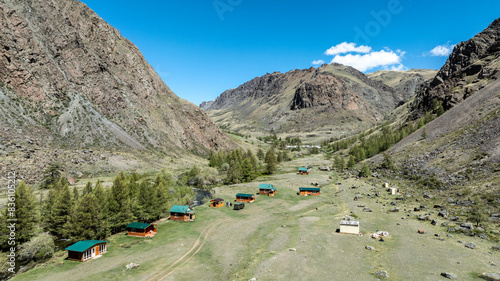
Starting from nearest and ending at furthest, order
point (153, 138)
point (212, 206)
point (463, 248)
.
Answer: point (463, 248), point (212, 206), point (153, 138)

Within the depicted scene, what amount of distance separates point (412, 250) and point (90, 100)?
469ft

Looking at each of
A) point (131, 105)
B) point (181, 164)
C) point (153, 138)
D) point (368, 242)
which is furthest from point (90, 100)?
point (368, 242)

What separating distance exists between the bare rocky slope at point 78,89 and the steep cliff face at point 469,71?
473 ft

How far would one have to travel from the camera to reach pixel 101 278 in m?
29.5

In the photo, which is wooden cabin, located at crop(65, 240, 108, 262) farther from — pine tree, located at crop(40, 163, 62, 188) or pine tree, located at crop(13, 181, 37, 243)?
pine tree, located at crop(40, 163, 62, 188)

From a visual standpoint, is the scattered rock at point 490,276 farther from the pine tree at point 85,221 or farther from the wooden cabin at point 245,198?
the pine tree at point 85,221

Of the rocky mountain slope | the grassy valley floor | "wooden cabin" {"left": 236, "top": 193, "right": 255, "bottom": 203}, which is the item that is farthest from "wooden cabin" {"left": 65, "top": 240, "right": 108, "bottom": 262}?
the rocky mountain slope

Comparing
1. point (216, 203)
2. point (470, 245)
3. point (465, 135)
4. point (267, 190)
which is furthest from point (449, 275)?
point (465, 135)

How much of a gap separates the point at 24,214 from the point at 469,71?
19552 centimetres

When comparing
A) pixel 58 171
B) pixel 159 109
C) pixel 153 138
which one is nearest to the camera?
pixel 58 171

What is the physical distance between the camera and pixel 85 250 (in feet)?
112

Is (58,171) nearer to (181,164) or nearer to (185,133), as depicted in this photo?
(181,164)

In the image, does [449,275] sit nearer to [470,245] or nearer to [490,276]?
[490,276]

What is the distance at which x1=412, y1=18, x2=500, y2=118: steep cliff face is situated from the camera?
119 m
